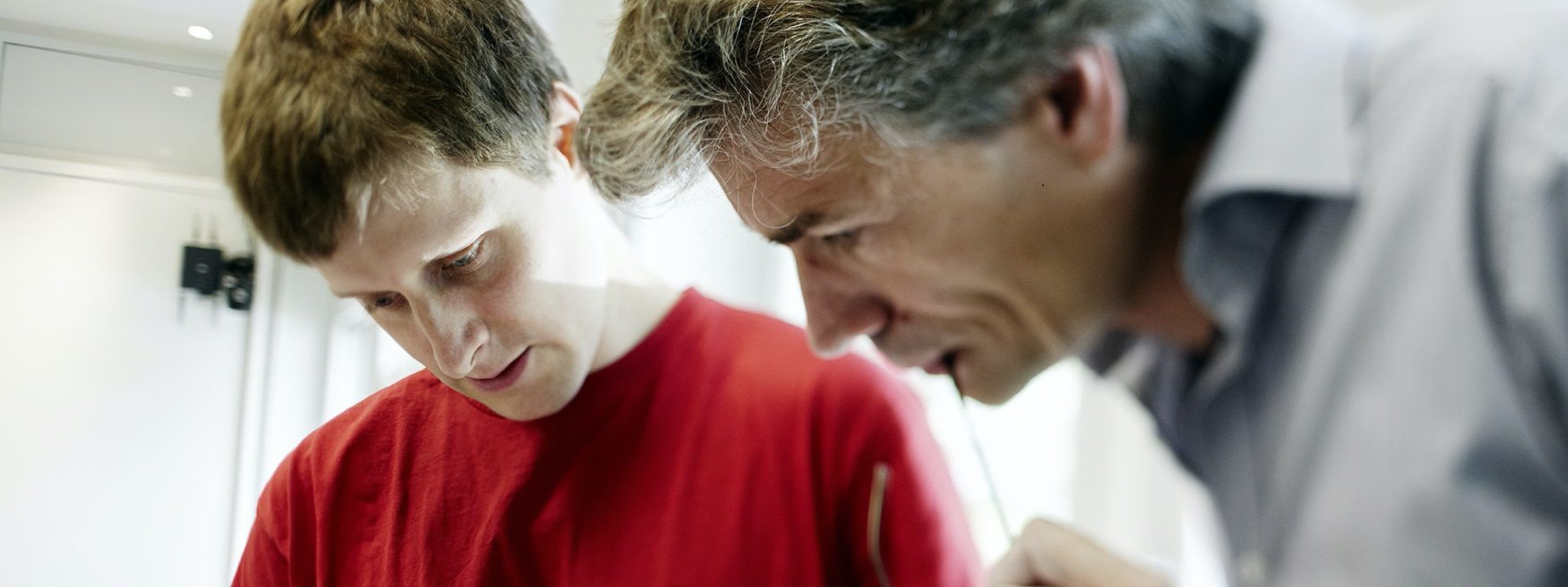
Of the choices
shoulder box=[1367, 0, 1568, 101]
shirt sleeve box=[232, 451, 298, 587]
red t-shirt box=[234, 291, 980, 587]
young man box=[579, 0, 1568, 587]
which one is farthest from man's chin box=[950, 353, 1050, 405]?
shirt sleeve box=[232, 451, 298, 587]

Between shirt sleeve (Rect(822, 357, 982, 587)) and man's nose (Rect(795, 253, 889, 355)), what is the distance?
0.08 m

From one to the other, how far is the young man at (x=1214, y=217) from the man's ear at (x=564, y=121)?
12cm

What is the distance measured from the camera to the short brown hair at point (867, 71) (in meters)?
0.46

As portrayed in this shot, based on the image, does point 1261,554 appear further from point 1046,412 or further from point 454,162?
point 454,162

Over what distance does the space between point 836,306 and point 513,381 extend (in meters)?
0.26

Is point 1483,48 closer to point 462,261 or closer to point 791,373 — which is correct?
point 791,373

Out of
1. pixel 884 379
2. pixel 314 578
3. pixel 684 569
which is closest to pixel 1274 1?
pixel 884 379

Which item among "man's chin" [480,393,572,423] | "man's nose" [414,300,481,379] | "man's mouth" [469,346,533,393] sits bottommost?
"man's chin" [480,393,572,423]

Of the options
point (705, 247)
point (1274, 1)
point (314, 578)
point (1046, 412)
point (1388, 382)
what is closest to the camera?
point (1388, 382)

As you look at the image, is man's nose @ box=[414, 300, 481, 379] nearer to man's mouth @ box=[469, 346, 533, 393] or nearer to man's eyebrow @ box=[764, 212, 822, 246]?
man's mouth @ box=[469, 346, 533, 393]

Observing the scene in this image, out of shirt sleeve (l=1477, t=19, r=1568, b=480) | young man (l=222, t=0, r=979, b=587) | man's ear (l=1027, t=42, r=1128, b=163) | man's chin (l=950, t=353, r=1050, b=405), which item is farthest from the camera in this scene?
young man (l=222, t=0, r=979, b=587)

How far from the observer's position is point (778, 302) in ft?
3.21

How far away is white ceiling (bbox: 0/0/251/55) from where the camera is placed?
0.73 m

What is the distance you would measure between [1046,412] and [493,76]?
1.34ft
